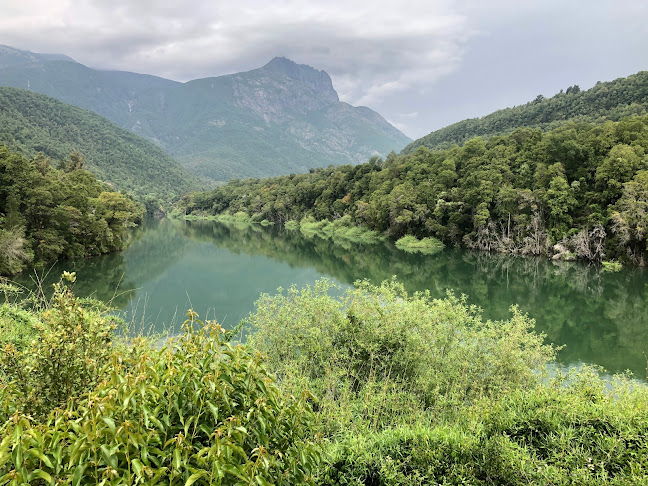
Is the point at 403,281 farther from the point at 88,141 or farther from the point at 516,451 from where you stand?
the point at 88,141

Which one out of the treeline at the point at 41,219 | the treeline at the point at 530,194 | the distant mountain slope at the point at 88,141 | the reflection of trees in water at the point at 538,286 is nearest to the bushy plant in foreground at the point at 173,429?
the reflection of trees in water at the point at 538,286

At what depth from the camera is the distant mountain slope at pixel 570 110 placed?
186 ft

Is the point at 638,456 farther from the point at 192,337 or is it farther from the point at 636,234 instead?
the point at 636,234

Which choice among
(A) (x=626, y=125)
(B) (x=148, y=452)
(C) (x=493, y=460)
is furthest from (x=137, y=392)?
(A) (x=626, y=125)

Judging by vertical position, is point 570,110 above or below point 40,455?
above

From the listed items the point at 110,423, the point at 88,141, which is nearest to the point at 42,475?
the point at 110,423

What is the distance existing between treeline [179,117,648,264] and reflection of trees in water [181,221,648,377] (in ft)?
8.84

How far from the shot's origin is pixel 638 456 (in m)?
3.60

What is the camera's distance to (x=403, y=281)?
27.1 metres

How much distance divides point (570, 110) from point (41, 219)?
78.4 metres

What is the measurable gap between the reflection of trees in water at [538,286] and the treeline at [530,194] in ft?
8.84

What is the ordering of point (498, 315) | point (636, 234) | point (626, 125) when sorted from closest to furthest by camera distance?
point (498, 315)
point (636, 234)
point (626, 125)

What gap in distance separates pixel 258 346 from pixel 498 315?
14.3 metres

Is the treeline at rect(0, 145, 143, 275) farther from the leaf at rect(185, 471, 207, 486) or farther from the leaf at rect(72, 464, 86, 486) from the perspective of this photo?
the leaf at rect(185, 471, 207, 486)
